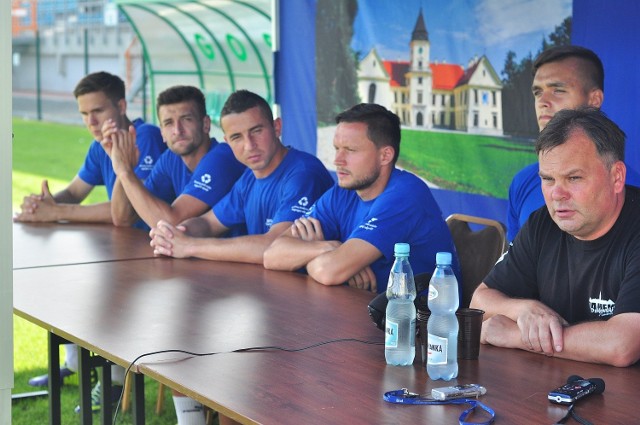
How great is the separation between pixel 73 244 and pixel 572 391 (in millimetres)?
3079

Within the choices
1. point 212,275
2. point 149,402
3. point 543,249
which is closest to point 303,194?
point 212,275

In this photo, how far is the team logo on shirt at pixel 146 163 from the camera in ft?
19.0

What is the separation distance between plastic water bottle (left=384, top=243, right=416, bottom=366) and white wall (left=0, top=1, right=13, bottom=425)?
3.30 ft

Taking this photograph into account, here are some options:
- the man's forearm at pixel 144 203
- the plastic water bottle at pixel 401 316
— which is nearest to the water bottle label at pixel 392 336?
the plastic water bottle at pixel 401 316

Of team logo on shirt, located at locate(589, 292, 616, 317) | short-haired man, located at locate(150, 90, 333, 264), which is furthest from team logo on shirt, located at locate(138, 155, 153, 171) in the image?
team logo on shirt, located at locate(589, 292, 616, 317)

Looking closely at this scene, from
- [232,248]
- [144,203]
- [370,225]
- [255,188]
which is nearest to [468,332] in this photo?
[370,225]

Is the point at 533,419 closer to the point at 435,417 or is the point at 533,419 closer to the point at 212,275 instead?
the point at 435,417

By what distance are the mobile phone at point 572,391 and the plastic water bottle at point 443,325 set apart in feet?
0.90

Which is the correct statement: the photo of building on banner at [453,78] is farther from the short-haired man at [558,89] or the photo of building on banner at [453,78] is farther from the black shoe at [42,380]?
the black shoe at [42,380]

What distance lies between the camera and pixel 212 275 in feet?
12.7

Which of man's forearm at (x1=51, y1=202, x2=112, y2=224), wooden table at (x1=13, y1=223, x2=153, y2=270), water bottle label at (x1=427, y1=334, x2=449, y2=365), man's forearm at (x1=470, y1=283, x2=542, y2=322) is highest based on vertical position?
man's forearm at (x1=51, y1=202, x2=112, y2=224)

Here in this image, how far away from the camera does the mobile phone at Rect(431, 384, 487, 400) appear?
86.7 inches

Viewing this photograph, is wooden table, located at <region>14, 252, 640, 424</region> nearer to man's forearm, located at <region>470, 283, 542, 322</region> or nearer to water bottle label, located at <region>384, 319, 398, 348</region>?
water bottle label, located at <region>384, 319, 398, 348</region>

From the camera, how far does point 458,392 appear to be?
2.22 meters
